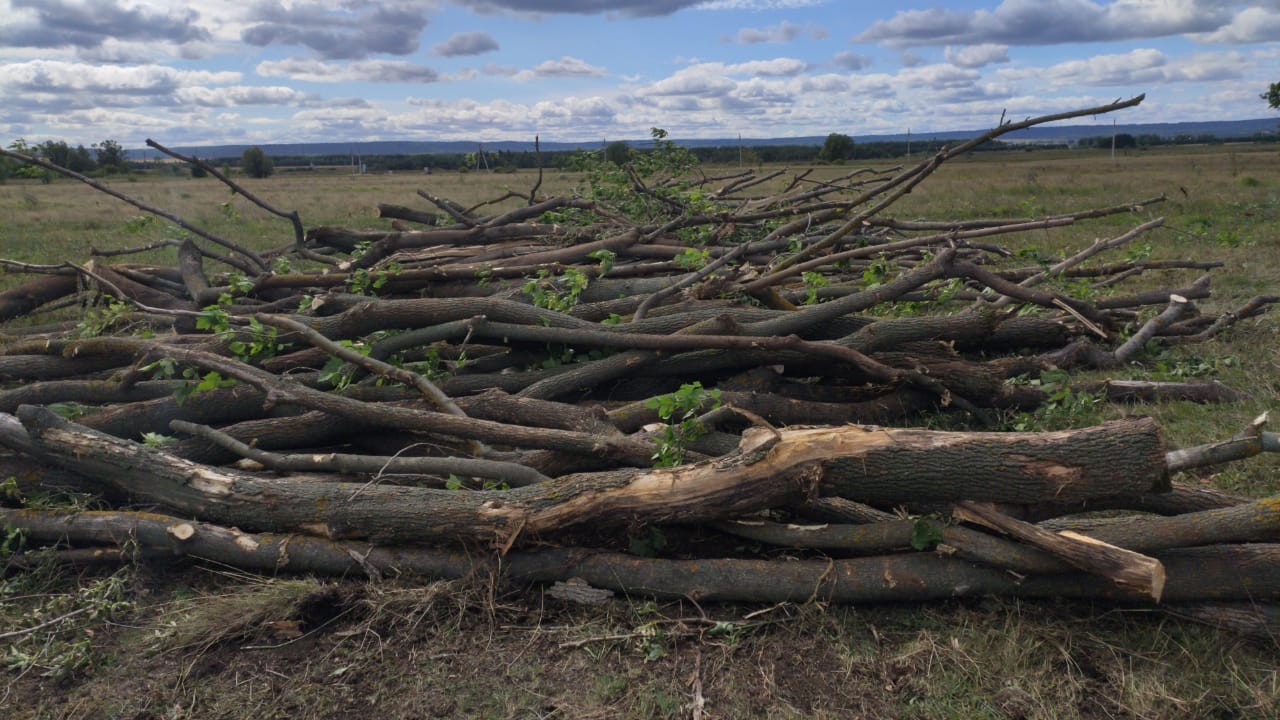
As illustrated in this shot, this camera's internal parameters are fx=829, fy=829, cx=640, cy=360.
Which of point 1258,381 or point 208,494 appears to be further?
point 1258,381

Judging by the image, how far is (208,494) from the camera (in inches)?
138

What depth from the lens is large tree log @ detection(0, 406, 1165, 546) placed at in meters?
2.84

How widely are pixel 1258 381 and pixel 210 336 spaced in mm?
6543

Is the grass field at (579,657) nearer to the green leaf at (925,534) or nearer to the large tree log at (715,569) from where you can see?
the large tree log at (715,569)

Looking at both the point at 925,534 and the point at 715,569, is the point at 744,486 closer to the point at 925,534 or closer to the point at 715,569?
the point at 715,569

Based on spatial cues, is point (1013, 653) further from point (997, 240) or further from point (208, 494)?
point (997, 240)

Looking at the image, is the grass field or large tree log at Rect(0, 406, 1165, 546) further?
large tree log at Rect(0, 406, 1165, 546)

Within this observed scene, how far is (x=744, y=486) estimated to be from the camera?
2982 mm

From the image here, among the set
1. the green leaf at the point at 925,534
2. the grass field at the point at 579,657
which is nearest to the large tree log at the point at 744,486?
the green leaf at the point at 925,534

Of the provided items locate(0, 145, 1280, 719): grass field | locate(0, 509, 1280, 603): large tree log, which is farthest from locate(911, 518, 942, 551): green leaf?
locate(0, 145, 1280, 719): grass field

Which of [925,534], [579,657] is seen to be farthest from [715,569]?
[925,534]

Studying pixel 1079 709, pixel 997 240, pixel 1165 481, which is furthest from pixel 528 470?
pixel 997 240

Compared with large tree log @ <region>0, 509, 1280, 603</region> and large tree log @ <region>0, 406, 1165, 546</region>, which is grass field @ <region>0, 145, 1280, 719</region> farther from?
large tree log @ <region>0, 406, 1165, 546</region>

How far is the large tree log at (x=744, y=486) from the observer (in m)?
2.84
